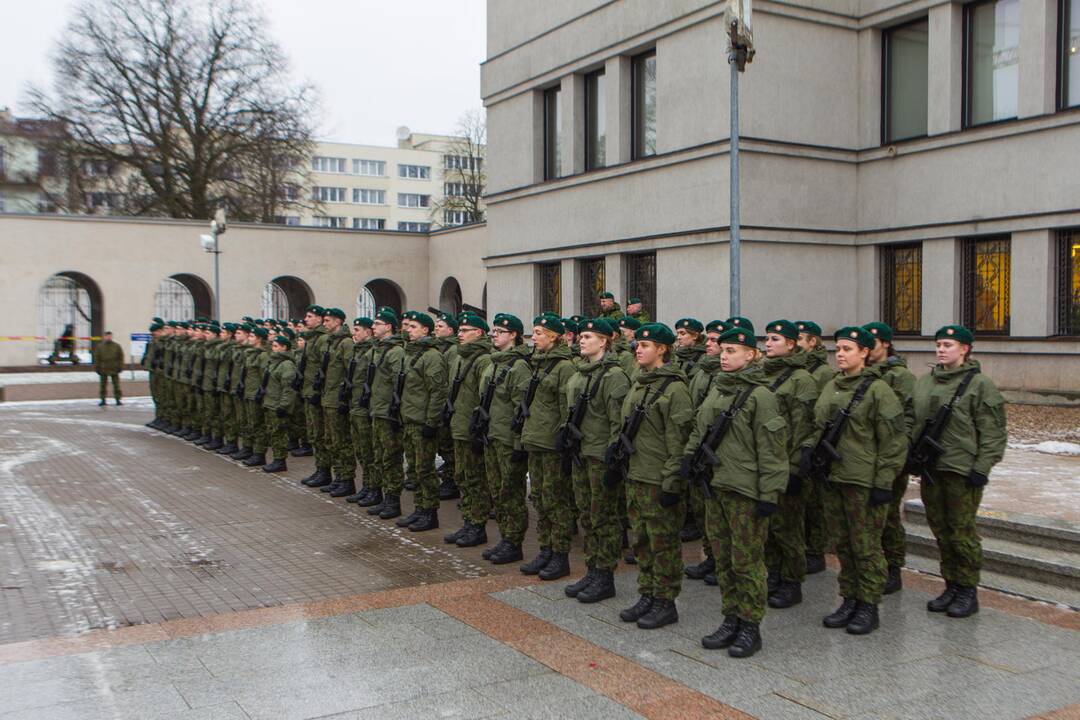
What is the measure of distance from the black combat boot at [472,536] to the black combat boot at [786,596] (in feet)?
9.84

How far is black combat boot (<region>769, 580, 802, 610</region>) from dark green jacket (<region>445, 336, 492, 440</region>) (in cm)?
324

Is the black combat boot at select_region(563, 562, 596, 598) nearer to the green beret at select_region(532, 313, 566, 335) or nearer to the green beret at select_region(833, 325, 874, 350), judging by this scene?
the green beret at select_region(532, 313, 566, 335)

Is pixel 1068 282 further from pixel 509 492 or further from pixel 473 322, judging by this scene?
pixel 509 492

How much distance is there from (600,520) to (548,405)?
3.74ft

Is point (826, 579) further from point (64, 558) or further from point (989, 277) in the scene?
point (989, 277)

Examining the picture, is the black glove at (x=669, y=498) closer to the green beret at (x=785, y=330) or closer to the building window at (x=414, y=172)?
the green beret at (x=785, y=330)

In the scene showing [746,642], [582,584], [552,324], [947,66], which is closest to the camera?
[746,642]

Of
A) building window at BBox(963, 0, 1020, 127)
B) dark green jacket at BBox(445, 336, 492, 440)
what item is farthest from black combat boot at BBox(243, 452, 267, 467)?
building window at BBox(963, 0, 1020, 127)

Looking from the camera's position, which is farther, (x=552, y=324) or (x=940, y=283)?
(x=940, y=283)

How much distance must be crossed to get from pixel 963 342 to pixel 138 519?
320 inches

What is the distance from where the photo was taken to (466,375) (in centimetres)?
958

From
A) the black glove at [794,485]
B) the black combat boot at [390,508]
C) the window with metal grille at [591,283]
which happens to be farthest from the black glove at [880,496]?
the window with metal grille at [591,283]

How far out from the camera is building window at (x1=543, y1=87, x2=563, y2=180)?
22.9 meters

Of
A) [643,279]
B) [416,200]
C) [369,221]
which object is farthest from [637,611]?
[416,200]
